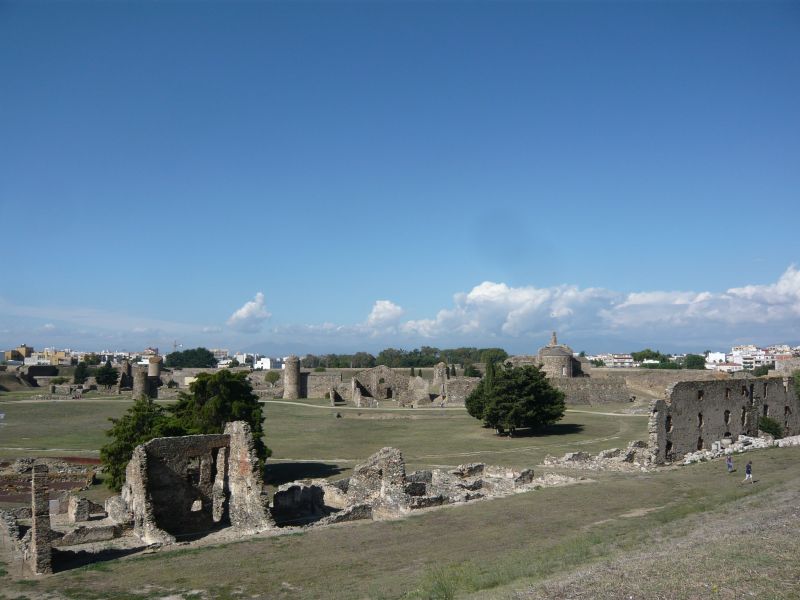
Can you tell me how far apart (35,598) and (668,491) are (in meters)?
18.8

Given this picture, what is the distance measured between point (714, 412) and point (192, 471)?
2564 cm

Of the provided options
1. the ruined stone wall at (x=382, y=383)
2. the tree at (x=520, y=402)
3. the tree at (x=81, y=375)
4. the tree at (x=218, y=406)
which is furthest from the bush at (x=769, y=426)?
the tree at (x=81, y=375)

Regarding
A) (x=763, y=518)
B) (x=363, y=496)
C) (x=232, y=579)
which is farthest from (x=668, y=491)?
(x=232, y=579)

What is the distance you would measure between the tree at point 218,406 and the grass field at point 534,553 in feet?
37.5

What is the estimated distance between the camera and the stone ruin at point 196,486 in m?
19.1

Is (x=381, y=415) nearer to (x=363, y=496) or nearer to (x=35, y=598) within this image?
(x=363, y=496)

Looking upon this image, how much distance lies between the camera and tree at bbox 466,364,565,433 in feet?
143

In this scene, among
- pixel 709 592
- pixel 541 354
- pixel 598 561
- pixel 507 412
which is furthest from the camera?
pixel 541 354

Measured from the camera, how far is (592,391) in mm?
64125

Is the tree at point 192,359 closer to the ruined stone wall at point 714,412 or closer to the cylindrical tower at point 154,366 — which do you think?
the cylindrical tower at point 154,366

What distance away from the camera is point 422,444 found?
40906 millimetres

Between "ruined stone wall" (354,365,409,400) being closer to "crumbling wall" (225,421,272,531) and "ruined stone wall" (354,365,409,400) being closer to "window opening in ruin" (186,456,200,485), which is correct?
"window opening in ruin" (186,456,200,485)

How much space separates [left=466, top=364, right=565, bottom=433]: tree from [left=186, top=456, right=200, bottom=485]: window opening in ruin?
2641cm

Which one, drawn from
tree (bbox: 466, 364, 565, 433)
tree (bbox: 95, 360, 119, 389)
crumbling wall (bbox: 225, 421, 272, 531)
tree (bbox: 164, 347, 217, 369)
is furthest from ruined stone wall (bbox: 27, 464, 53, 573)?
tree (bbox: 164, 347, 217, 369)
